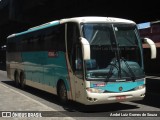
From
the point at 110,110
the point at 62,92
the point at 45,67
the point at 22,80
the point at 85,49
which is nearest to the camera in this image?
the point at 85,49

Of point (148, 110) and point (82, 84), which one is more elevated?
point (82, 84)

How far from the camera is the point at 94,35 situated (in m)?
11.3

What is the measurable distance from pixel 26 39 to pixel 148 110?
29.0 ft

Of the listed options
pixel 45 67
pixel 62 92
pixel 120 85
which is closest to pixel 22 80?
pixel 45 67

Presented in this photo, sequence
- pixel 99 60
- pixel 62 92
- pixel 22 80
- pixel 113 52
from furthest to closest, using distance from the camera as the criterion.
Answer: pixel 22 80 < pixel 62 92 < pixel 113 52 < pixel 99 60

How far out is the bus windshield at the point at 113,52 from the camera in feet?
36.3

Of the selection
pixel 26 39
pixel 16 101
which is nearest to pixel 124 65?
pixel 16 101

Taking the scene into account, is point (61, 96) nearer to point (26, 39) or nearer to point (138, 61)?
point (138, 61)

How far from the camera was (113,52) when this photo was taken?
37.2ft

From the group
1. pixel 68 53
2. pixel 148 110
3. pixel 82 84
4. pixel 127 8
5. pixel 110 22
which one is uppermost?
pixel 127 8

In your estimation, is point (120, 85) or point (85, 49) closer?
point (85, 49)

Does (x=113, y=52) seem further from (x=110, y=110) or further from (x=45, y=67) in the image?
(x=45, y=67)

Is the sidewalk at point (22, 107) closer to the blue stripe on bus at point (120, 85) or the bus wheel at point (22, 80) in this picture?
the blue stripe on bus at point (120, 85)

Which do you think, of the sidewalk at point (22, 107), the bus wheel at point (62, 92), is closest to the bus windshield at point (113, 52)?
the sidewalk at point (22, 107)
